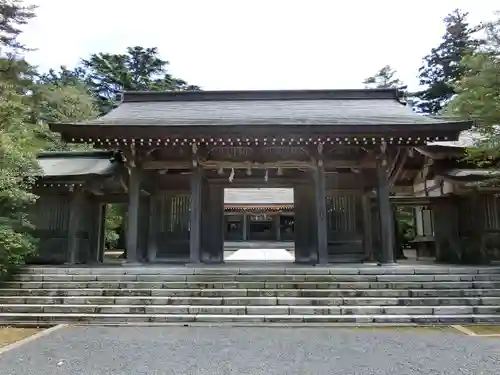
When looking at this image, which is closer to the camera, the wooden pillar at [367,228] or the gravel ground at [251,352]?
the gravel ground at [251,352]

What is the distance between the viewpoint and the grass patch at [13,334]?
5.77 m

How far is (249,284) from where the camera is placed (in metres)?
8.02

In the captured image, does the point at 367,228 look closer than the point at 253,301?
No

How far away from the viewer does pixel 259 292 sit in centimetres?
775

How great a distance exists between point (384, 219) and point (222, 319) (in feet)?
17.4

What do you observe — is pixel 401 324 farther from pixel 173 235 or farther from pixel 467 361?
pixel 173 235

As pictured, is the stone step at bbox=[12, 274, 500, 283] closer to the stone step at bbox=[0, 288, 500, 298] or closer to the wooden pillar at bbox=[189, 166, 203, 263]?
the stone step at bbox=[0, 288, 500, 298]

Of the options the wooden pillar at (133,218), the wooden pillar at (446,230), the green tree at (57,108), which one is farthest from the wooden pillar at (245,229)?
the wooden pillar at (133,218)

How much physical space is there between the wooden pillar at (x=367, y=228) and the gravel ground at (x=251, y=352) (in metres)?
4.95

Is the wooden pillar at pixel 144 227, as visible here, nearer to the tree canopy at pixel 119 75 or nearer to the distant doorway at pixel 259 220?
the distant doorway at pixel 259 220

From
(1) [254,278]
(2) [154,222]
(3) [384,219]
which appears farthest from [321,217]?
(2) [154,222]

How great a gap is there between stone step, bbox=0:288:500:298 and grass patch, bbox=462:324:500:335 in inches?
39.3

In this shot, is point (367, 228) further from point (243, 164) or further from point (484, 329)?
point (484, 329)

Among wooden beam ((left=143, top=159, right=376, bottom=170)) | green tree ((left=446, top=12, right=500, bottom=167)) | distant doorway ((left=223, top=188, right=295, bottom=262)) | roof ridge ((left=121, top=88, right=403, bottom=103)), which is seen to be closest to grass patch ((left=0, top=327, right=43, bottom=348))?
wooden beam ((left=143, top=159, right=376, bottom=170))
